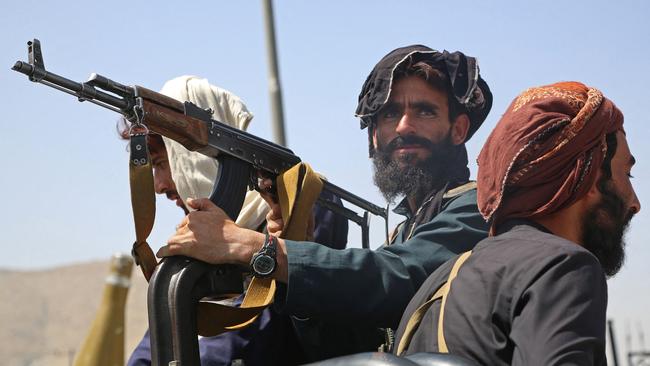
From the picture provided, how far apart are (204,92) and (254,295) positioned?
107 centimetres

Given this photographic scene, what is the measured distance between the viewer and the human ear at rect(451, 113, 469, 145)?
13.6ft

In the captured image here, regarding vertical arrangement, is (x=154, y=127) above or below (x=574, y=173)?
above

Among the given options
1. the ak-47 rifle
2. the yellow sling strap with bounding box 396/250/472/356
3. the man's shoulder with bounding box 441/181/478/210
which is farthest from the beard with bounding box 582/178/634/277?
the ak-47 rifle

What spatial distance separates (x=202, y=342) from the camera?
3.53m

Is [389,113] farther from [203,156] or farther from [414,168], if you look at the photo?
[203,156]

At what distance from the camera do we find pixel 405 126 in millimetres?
4105

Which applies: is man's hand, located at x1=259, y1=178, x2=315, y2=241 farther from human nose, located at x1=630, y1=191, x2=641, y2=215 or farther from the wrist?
human nose, located at x1=630, y1=191, x2=641, y2=215

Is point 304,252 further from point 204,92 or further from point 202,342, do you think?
point 204,92

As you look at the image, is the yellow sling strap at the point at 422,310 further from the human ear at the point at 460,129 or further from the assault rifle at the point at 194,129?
the human ear at the point at 460,129

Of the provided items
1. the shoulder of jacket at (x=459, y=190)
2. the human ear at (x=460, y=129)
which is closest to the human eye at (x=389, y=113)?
the human ear at (x=460, y=129)

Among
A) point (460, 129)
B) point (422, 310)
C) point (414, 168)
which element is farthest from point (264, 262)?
point (460, 129)

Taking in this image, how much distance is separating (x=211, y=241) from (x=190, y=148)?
0.43m

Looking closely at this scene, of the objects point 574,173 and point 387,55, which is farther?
point 387,55

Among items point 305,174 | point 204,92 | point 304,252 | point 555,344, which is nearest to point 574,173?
point 555,344
